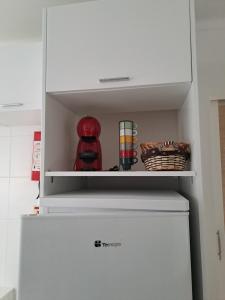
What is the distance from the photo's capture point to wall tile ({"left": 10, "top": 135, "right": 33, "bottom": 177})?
1.77 metres

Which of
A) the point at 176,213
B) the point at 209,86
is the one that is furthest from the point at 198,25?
the point at 176,213

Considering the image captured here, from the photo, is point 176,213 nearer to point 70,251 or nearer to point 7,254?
point 70,251

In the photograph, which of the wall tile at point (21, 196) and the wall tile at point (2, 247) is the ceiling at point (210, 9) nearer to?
the wall tile at point (21, 196)

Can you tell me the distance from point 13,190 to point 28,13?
3.86 feet

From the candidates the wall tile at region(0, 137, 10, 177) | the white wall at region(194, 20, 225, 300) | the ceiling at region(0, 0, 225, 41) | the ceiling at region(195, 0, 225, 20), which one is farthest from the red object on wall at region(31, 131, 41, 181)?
the ceiling at region(195, 0, 225, 20)

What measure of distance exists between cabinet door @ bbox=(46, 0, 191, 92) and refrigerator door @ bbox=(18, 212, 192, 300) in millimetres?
573

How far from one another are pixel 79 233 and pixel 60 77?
0.68 m

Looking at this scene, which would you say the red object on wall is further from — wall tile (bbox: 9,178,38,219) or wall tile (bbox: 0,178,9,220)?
wall tile (bbox: 0,178,9,220)

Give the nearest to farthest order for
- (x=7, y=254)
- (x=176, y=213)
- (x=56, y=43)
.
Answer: (x=176, y=213), (x=56, y=43), (x=7, y=254)

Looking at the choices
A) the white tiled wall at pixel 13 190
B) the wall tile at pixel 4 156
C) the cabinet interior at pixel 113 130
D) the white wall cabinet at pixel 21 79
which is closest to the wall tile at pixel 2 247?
the white tiled wall at pixel 13 190

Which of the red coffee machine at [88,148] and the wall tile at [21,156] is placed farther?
the wall tile at [21,156]

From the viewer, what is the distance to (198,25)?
1.54 metres

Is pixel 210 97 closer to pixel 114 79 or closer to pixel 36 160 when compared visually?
pixel 114 79

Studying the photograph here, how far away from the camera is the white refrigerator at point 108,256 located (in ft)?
2.73
